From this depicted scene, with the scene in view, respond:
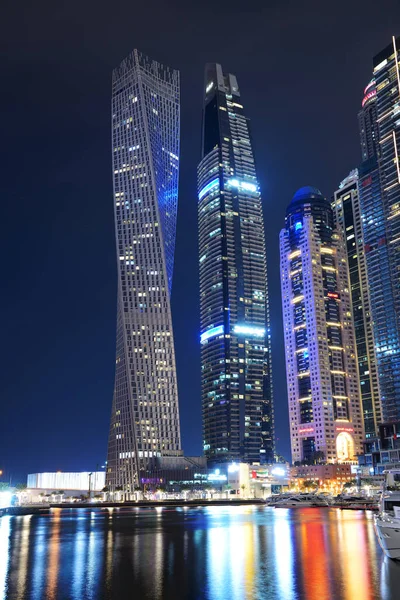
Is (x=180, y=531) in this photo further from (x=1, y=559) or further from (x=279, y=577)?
(x=279, y=577)

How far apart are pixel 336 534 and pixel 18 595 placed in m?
57.3

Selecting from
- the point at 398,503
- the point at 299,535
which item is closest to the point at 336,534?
the point at 299,535

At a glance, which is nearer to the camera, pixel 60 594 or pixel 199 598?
pixel 199 598

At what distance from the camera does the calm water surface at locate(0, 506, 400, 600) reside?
47.0 m

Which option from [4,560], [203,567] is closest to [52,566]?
[4,560]

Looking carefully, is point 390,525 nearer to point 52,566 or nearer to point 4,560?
point 52,566

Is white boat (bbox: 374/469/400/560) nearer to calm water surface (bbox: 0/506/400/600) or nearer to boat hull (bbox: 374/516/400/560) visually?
boat hull (bbox: 374/516/400/560)

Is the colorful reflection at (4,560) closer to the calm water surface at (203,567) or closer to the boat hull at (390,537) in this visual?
the calm water surface at (203,567)

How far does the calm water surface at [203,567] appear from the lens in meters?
47.0

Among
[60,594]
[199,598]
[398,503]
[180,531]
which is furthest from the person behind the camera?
[180,531]

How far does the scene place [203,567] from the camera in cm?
6006

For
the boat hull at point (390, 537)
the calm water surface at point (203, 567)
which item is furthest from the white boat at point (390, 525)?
the calm water surface at point (203, 567)

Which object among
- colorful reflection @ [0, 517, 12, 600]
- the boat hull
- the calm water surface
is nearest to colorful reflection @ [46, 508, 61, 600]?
the calm water surface

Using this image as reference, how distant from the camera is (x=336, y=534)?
299ft
